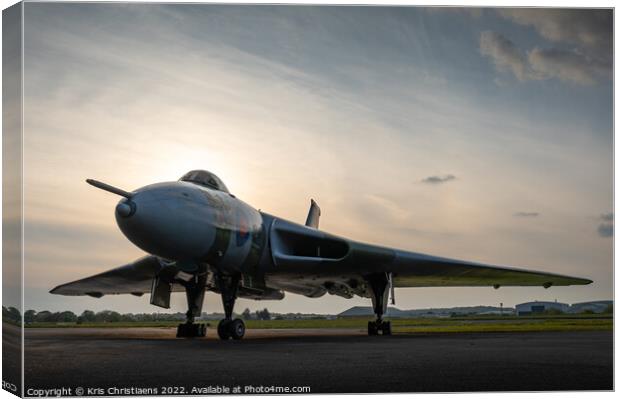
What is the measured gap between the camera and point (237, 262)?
59.7 feet

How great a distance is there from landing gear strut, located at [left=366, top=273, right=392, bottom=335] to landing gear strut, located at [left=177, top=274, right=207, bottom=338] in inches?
194

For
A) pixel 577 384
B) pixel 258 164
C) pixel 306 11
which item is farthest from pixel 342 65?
pixel 577 384

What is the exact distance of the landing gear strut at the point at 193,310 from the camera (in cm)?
2027

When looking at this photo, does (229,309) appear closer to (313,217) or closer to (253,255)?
(253,255)

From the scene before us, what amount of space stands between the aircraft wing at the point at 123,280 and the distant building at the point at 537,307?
32.7 feet

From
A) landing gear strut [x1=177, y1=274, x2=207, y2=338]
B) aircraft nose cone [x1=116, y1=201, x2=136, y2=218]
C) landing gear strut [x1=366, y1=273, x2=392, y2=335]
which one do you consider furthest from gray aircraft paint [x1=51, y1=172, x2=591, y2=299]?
landing gear strut [x1=177, y1=274, x2=207, y2=338]

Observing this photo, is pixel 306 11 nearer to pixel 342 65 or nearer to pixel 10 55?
pixel 342 65

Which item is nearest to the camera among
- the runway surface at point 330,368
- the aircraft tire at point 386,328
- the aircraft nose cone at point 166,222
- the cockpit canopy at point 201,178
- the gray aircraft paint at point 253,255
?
the runway surface at point 330,368

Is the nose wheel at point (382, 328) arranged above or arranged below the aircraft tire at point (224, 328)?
below

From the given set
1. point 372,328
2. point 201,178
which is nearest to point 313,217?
point 372,328

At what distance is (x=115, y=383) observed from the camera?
1034 centimetres

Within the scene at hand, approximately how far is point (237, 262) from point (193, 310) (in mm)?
3140

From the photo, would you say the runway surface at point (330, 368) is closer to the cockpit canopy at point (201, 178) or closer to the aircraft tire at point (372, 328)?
the cockpit canopy at point (201, 178)

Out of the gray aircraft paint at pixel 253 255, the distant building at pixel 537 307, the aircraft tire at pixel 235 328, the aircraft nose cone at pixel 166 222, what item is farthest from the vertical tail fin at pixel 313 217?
the aircraft nose cone at pixel 166 222
